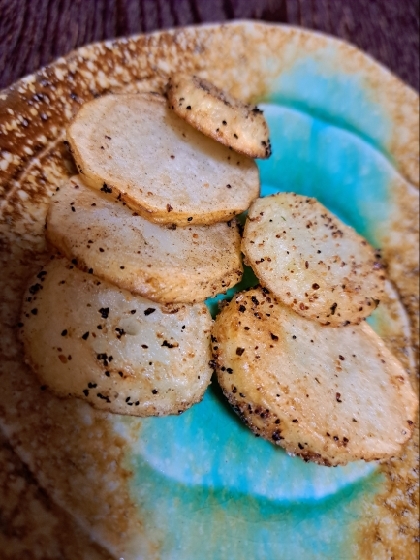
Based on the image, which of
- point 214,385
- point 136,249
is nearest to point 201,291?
point 136,249

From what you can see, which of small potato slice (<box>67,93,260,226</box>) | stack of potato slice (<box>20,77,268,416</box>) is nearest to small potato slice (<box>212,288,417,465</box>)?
stack of potato slice (<box>20,77,268,416</box>)

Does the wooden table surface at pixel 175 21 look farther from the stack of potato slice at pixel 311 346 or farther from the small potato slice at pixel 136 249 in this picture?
the stack of potato slice at pixel 311 346

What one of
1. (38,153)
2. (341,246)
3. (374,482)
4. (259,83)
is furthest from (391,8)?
(374,482)

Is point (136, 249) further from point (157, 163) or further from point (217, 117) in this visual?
point (217, 117)

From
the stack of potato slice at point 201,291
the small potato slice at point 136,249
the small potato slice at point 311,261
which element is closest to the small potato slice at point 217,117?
the stack of potato slice at point 201,291

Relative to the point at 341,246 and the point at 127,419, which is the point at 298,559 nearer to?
the point at 127,419

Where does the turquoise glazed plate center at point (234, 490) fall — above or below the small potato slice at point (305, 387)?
below
